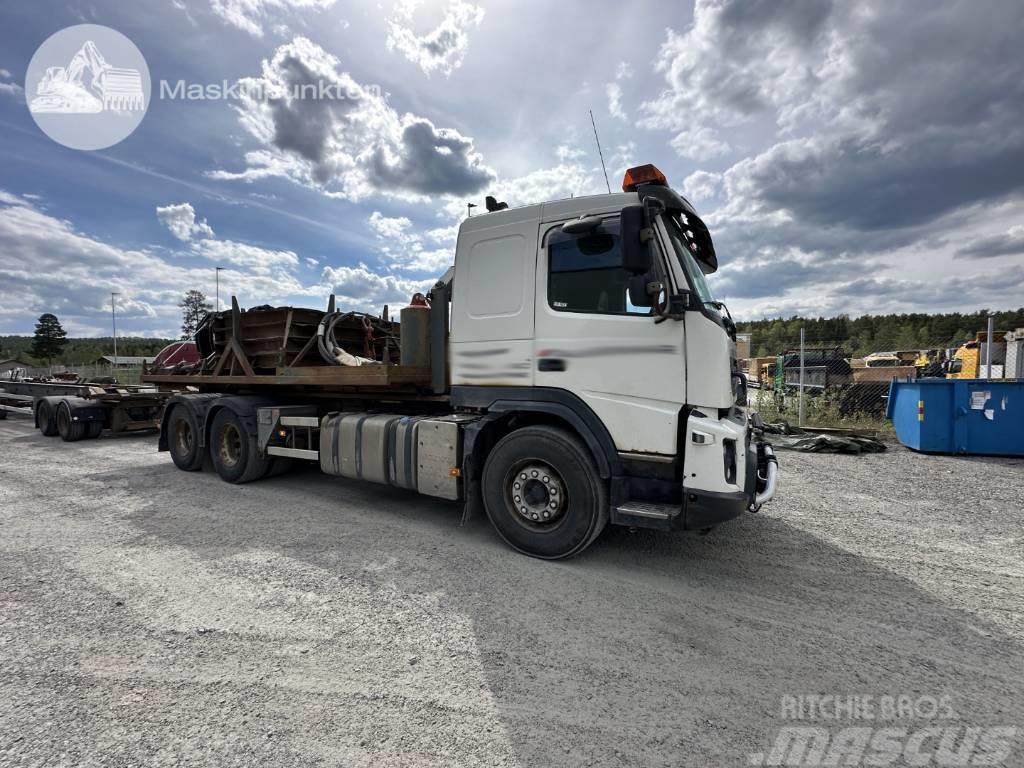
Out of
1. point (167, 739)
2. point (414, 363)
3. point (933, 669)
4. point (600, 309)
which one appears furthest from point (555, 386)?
point (167, 739)

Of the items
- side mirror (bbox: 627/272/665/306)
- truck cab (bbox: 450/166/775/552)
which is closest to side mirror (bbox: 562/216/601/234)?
truck cab (bbox: 450/166/775/552)

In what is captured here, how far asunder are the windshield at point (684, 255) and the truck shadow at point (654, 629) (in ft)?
7.24

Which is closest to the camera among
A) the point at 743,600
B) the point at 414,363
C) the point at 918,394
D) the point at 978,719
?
the point at 978,719

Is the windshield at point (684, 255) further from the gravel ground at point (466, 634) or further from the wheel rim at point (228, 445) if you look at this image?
the wheel rim at point (228, 445)

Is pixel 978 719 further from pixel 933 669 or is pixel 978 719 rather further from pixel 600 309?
pixel 600 309

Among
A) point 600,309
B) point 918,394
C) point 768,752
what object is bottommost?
point 768,752

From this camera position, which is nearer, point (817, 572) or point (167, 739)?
point (167, 739)

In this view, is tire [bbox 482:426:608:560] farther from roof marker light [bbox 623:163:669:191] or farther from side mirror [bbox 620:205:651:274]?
roof marker light [bbox 623:163:669:191]

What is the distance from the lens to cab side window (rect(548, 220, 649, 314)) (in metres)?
3.81

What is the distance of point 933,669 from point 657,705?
156 centimetres

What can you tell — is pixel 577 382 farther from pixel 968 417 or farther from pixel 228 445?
pixel 968 417

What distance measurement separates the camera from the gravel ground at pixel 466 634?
213 centimetres

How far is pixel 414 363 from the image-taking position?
506 centimetres

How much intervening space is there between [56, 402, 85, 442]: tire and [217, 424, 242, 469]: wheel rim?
6.36m
